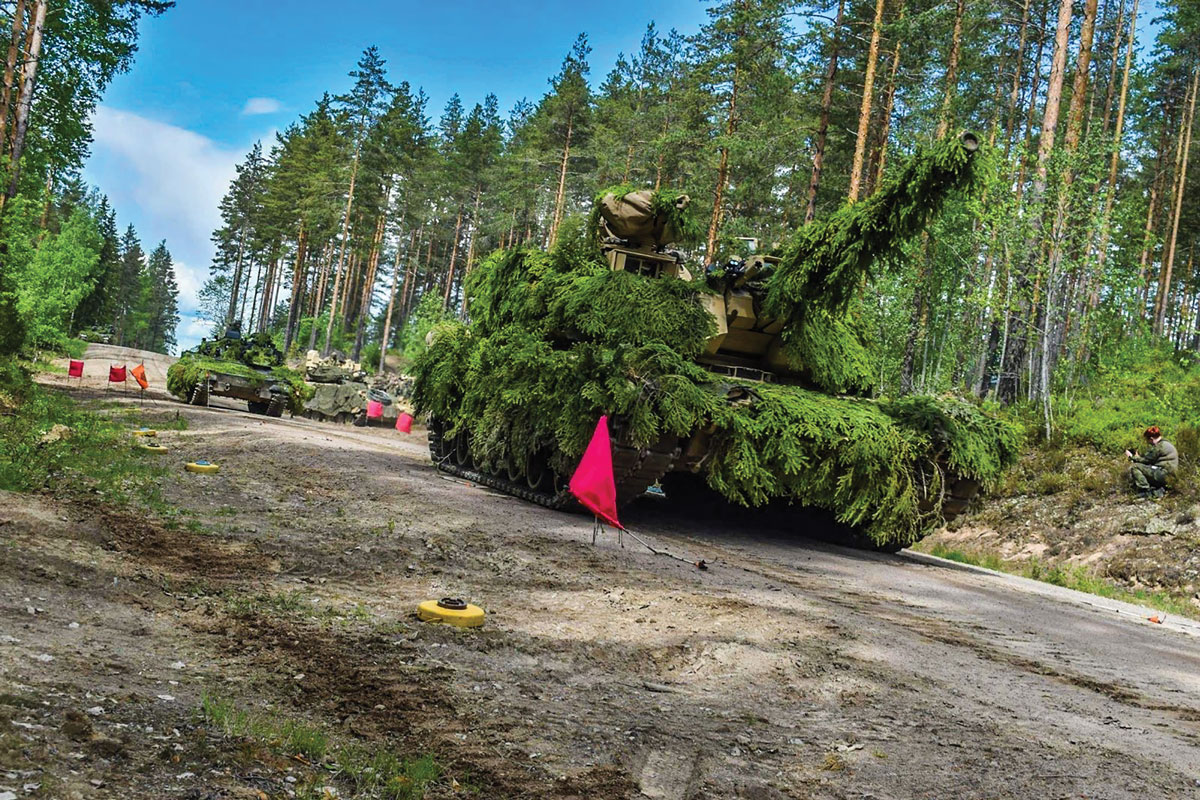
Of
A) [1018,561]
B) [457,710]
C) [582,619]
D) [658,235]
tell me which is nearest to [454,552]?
[582,619]

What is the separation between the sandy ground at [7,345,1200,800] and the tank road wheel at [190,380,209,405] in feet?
49.2

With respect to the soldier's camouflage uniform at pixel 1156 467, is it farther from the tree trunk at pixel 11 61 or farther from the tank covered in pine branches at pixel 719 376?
the tree trunk at pixel 11 61

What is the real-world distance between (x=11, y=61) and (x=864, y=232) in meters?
17.2

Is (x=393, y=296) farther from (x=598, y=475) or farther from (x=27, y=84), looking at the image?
(x=598, y=475)

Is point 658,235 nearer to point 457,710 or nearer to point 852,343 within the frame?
point 852,343

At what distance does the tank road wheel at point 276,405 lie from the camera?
2192cm

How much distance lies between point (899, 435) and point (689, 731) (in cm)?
654

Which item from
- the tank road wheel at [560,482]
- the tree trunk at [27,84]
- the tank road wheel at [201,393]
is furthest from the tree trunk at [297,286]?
the tank road wheel at [560,482]

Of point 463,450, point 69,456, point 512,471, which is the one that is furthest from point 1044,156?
point 69,456

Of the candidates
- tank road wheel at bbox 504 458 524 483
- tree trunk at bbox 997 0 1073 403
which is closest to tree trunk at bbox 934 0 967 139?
tree trunk at bbox 997 0 1073 403

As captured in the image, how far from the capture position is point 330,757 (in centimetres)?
259

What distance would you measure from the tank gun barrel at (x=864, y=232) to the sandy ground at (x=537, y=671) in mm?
3213

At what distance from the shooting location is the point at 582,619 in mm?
4758

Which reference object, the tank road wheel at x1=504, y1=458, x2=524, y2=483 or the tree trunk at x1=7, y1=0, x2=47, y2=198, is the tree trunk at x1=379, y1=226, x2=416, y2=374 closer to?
the tree trunk at x1=7, y1=0, x2=47, y2=198
